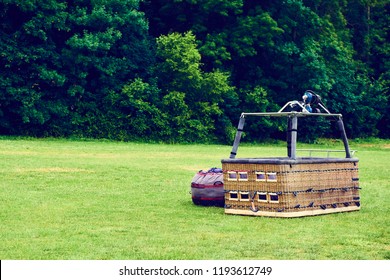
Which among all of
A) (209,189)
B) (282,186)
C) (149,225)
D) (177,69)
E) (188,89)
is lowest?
(149,225)

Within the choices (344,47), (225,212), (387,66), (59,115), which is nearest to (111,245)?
(225,212)

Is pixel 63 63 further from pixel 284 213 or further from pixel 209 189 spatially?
pixel 284 213

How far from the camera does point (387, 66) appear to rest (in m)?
62.2

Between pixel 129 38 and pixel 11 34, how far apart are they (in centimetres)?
780

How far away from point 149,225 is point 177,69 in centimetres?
3595

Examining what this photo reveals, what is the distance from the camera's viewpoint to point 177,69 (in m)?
48.8

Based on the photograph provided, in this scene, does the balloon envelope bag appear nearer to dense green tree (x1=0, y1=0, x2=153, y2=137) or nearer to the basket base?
the basket base

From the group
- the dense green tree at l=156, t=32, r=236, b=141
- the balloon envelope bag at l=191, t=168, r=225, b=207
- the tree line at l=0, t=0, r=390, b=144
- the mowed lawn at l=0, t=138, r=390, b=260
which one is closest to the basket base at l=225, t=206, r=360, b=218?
the mowed lawn at l=0, t=138, r=390, b=260

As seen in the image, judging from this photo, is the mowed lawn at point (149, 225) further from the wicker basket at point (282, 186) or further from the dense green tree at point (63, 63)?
the dense green tree at point (63, 63)

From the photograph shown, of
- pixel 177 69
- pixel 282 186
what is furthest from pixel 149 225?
pixel 177 69

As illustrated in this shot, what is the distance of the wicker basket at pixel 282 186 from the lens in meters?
13.8

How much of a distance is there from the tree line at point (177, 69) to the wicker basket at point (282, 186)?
100ft

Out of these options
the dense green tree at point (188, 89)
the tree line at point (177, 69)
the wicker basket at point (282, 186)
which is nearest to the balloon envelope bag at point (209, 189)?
the wicker basket at point (282, 186)
